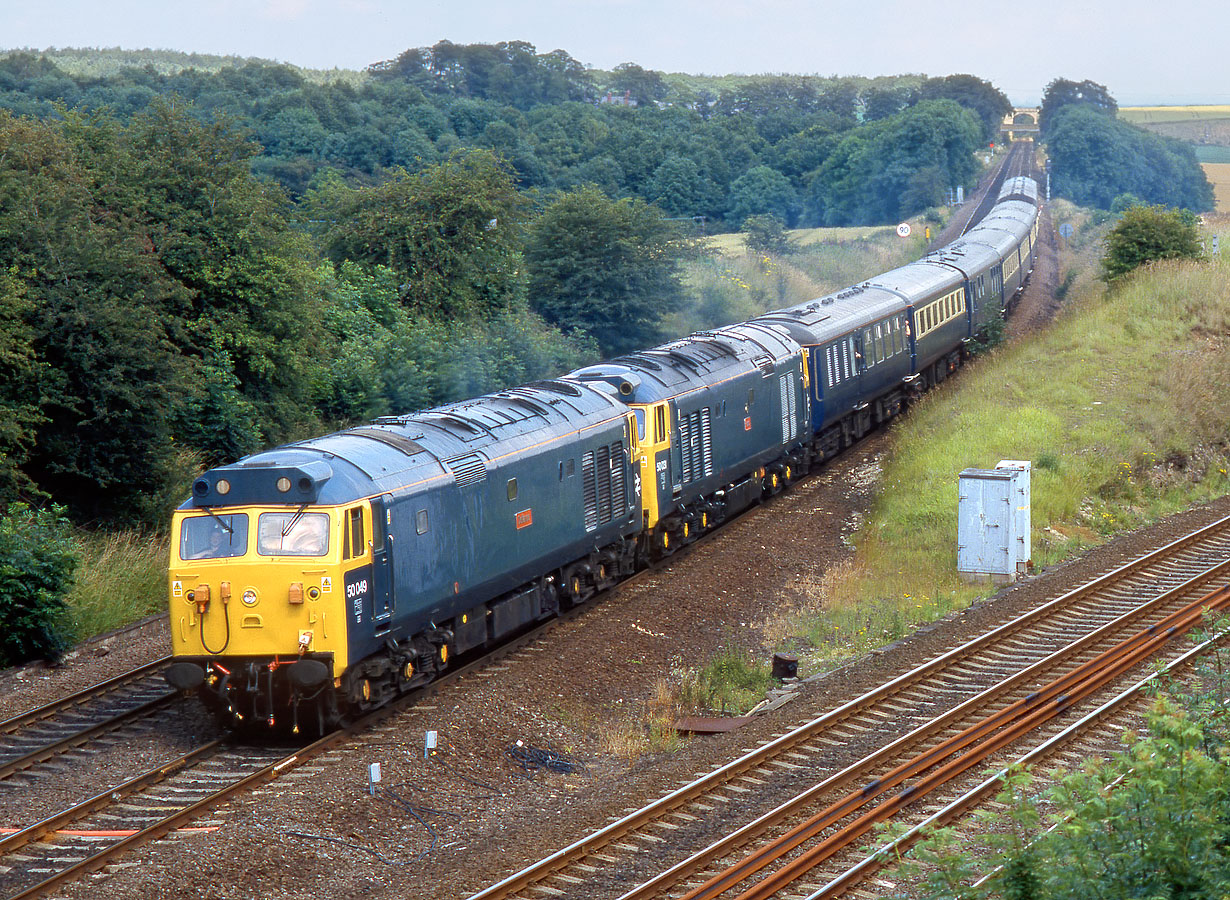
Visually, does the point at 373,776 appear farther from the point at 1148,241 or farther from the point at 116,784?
the point at 1148,241

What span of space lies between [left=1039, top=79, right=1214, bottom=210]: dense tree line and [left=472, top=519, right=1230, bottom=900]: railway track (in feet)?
296

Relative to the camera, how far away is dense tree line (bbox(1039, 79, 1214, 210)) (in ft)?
334

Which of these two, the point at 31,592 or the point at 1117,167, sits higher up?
the point at 1117,167

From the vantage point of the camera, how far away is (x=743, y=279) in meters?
56.7

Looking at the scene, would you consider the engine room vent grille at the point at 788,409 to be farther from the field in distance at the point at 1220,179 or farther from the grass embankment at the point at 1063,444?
the field in distance at the point at 1220,179

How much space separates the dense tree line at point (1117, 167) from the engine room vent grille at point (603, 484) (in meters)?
89.1

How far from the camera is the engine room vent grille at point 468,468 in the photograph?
15539 millimetres

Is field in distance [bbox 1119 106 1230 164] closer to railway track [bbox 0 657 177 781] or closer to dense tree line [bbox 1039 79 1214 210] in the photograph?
dense tree line [bbox 1039 79 1214 210]

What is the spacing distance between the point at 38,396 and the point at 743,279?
38783mm

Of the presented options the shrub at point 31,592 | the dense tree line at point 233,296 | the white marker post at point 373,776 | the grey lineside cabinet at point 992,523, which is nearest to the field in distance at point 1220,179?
the dense tree line at point 233,296

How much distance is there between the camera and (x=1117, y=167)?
10412 cm

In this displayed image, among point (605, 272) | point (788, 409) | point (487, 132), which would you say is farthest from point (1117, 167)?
point (788, 409)

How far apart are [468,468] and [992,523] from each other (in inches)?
359

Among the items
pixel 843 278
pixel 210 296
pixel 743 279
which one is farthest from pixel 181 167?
pixel 843 278
